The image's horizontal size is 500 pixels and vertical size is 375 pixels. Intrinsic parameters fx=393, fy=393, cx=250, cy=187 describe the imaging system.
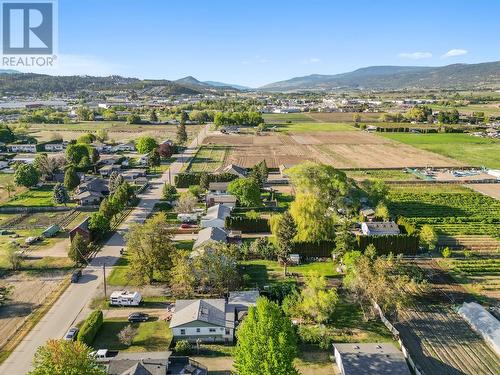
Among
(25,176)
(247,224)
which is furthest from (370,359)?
(25,176)

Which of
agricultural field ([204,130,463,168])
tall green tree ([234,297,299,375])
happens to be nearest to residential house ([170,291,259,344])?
tall green tree ([234,297,299,375])

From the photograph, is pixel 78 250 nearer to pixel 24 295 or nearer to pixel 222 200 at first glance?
pixel 24 295

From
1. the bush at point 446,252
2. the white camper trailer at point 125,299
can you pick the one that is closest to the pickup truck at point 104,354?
the white camper trailer at point 125,299

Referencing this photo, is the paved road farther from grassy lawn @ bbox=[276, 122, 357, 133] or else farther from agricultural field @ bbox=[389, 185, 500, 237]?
grassy lawn @ bbox=[276, 122, 357, 133]

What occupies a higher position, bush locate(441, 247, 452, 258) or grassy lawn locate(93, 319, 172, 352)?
bush locate(441, 247, 452, 258)

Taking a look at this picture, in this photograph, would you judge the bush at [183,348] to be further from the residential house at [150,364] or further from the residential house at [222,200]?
the residential house at [222,200]
